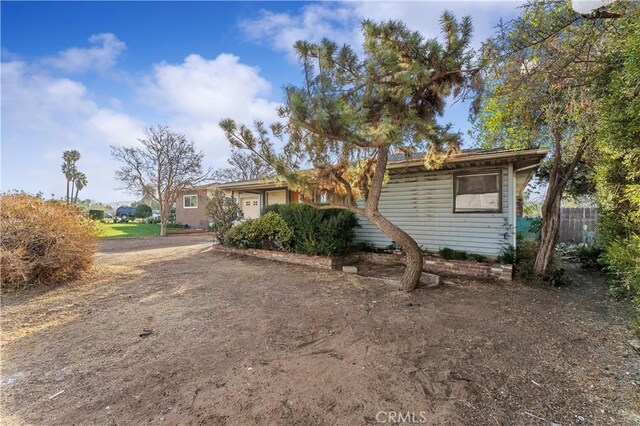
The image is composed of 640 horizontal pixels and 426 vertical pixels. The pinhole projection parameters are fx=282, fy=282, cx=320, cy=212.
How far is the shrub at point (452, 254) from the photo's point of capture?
22.8ft

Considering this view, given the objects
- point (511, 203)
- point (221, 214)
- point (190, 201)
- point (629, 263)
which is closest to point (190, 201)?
point (190, 201)

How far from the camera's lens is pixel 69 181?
3159cm

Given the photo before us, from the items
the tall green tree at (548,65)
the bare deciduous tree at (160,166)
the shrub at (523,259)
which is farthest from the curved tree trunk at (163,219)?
the tall green tree at (548,65)

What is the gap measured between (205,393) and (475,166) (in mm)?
7176

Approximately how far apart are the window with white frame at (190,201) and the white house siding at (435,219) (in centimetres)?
1819

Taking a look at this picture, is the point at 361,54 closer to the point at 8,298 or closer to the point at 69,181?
the point at 8,298

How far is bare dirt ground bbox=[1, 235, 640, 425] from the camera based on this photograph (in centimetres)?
215

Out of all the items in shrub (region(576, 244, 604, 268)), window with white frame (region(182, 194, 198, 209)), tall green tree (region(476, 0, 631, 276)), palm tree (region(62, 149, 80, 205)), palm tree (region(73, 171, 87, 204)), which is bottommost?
shrub (region(576, 244, 604, 268))

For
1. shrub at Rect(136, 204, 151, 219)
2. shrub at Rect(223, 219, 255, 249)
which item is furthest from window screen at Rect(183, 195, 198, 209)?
shrub at Rect(223, 219, 255, 249)

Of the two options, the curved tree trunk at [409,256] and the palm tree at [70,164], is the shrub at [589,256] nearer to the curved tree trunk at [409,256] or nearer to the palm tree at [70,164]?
the curved tree trunk at [409,256]

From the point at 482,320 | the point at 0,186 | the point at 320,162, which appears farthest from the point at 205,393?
the point at 0,186

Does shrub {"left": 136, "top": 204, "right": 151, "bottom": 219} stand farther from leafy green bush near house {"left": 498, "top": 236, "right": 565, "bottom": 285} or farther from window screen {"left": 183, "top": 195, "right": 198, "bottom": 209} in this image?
leafy green bush near house {"left": 498, "top": 236, "right": 565, "bottom": 285}

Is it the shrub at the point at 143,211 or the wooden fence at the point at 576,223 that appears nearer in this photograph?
the wooden fence at the point at 576,223

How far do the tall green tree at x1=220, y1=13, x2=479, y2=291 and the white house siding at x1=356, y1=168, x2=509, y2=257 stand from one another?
6.44 feet
